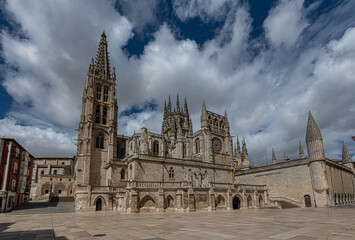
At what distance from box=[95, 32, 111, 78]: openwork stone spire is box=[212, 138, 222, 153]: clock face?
87.6 ft

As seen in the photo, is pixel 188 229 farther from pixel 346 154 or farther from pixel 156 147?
pixel 346 154

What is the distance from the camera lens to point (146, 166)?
87.4 feet

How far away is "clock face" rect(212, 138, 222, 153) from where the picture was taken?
43406 millimetres

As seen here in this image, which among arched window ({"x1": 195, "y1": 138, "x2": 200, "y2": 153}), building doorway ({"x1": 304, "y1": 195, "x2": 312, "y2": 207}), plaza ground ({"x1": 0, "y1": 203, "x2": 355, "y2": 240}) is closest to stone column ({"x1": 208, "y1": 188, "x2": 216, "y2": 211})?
plaza ground ({"x1": 0, "y1": 203, "x2": 355, "y2": 240})

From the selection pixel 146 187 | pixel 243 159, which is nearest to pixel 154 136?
pixel 146 187

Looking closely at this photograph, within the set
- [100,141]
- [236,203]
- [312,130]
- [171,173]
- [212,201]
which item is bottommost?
[236,203]

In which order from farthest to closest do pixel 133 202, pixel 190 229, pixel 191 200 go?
pixel 191 200, pixel 133 202, pixel 190 229

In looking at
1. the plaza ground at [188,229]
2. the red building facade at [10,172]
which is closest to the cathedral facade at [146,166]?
the red building facade at [10,172]

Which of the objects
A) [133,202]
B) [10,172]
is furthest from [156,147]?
[133,202]

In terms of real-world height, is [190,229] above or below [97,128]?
below

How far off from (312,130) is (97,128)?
113ft

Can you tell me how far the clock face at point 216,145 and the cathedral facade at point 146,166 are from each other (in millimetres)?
20

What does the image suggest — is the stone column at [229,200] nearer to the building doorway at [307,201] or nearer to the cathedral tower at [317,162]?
the building doorway at [307,201]

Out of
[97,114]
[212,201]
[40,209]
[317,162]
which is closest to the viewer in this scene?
[212,201]
